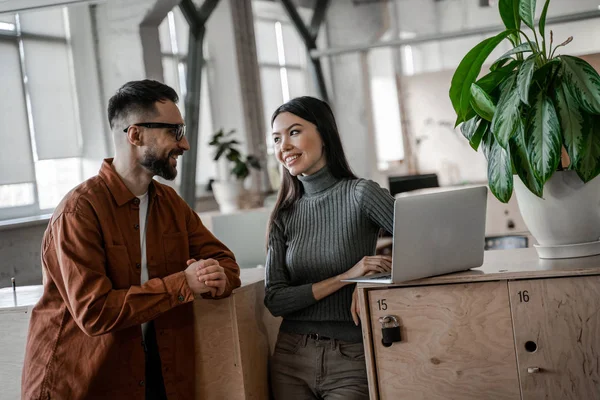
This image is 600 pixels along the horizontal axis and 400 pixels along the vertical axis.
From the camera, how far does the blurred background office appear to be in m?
5.46

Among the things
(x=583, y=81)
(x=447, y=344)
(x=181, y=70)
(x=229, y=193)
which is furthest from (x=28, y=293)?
(x=181, y=70)

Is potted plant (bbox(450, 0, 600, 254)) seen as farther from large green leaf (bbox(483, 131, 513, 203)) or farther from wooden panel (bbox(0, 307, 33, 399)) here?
wooden panel (bbox(0, 307, 33, 399))

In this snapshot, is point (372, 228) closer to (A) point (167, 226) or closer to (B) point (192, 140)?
(A) point (167, 226)

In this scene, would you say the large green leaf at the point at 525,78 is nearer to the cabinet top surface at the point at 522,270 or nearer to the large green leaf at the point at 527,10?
the large green leaf at the point at 527,10

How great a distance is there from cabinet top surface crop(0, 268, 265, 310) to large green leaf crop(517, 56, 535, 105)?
1056 millimetres

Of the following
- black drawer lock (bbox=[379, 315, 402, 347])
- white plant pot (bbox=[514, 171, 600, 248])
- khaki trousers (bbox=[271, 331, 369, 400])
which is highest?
white plant pot (bbox=[514, 171, 600, 248])

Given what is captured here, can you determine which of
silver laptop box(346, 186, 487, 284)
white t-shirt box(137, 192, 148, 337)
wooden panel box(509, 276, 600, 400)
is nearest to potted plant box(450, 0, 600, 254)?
silver laptop box(346, 186, 487, 284)

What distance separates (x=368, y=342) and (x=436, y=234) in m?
0.39

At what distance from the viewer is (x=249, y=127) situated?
8.96 meters

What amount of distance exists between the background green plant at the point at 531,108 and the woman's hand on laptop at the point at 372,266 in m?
0.40

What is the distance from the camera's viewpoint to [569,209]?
222cm

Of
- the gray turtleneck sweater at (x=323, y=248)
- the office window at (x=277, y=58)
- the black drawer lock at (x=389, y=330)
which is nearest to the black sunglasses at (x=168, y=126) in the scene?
Result: the gray turtleneck sweater at (x=323, y=248)

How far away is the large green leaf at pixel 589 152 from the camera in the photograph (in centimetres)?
214

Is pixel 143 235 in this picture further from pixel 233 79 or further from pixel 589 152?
pixel 233 79
